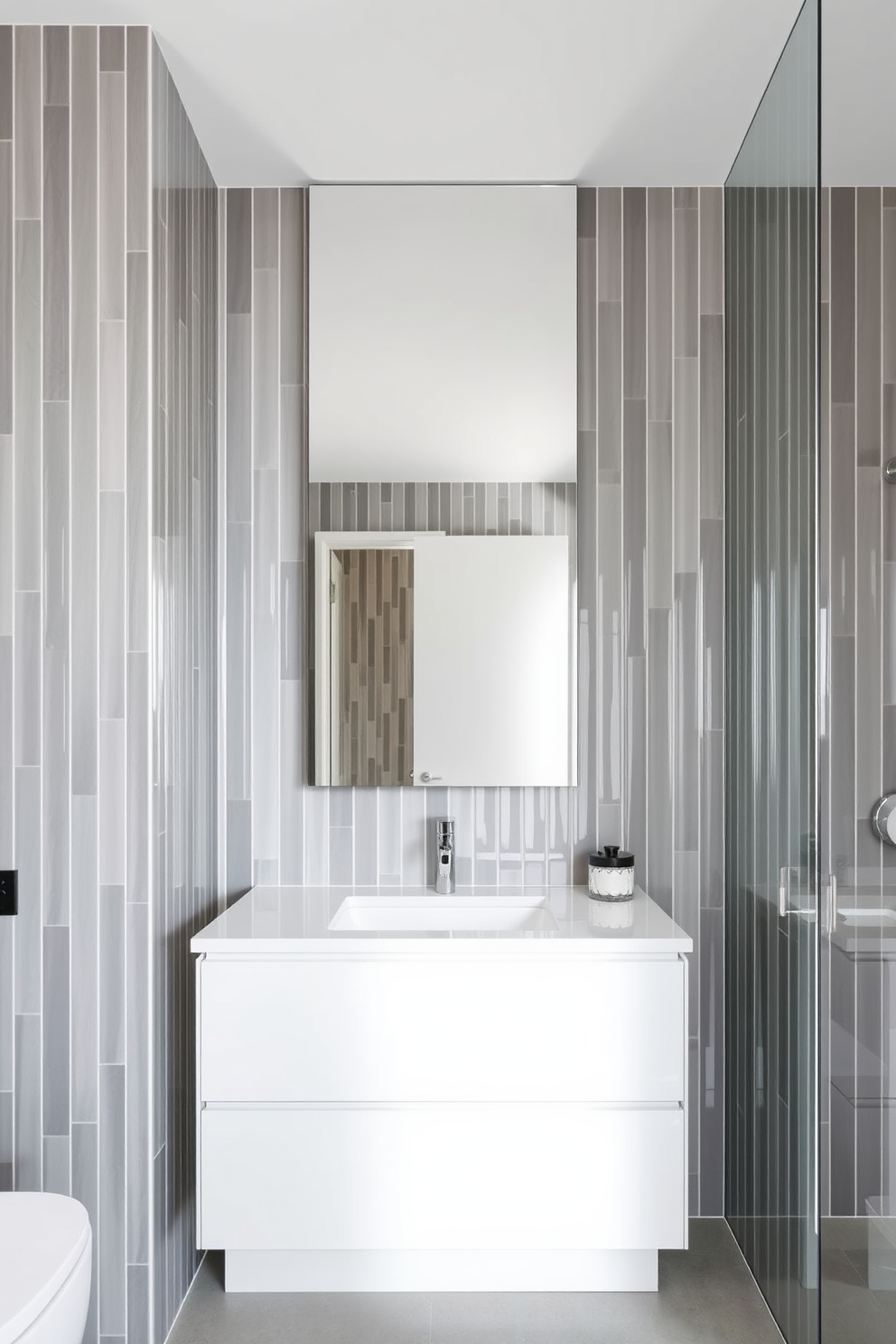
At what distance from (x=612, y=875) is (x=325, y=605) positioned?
0.98 meters

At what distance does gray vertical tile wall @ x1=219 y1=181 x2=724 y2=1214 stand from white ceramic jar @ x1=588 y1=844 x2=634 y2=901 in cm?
18

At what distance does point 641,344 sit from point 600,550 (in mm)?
543

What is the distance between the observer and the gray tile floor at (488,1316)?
1.95 metres

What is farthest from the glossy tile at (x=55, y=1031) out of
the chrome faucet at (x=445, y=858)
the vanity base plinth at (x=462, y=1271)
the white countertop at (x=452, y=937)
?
the chrome faucet at (x=445, y=858)

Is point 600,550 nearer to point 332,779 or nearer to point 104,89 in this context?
point 332,779

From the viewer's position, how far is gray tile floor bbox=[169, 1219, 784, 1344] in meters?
1.95

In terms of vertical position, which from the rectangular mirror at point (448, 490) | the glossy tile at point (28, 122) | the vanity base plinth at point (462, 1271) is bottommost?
the vanity base plinth at point (462, 1271)

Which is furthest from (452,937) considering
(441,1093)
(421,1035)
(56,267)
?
(56,267)

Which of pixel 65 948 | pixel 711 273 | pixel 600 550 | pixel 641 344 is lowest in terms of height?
pixel 65 948

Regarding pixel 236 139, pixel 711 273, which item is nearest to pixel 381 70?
pixel 236 139

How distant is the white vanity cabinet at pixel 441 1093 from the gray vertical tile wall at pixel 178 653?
0.12 m

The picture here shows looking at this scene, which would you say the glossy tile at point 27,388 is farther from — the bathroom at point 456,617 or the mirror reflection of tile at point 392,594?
the mirror reflection of tile at point 392,594

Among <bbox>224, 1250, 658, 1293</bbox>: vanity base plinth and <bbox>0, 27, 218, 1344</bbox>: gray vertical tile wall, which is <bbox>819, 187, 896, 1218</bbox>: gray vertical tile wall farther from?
<bbox>0, 27, 218, 1344</bbox>: gray vertical tile wall

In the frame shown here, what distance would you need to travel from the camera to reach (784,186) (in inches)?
75.4
